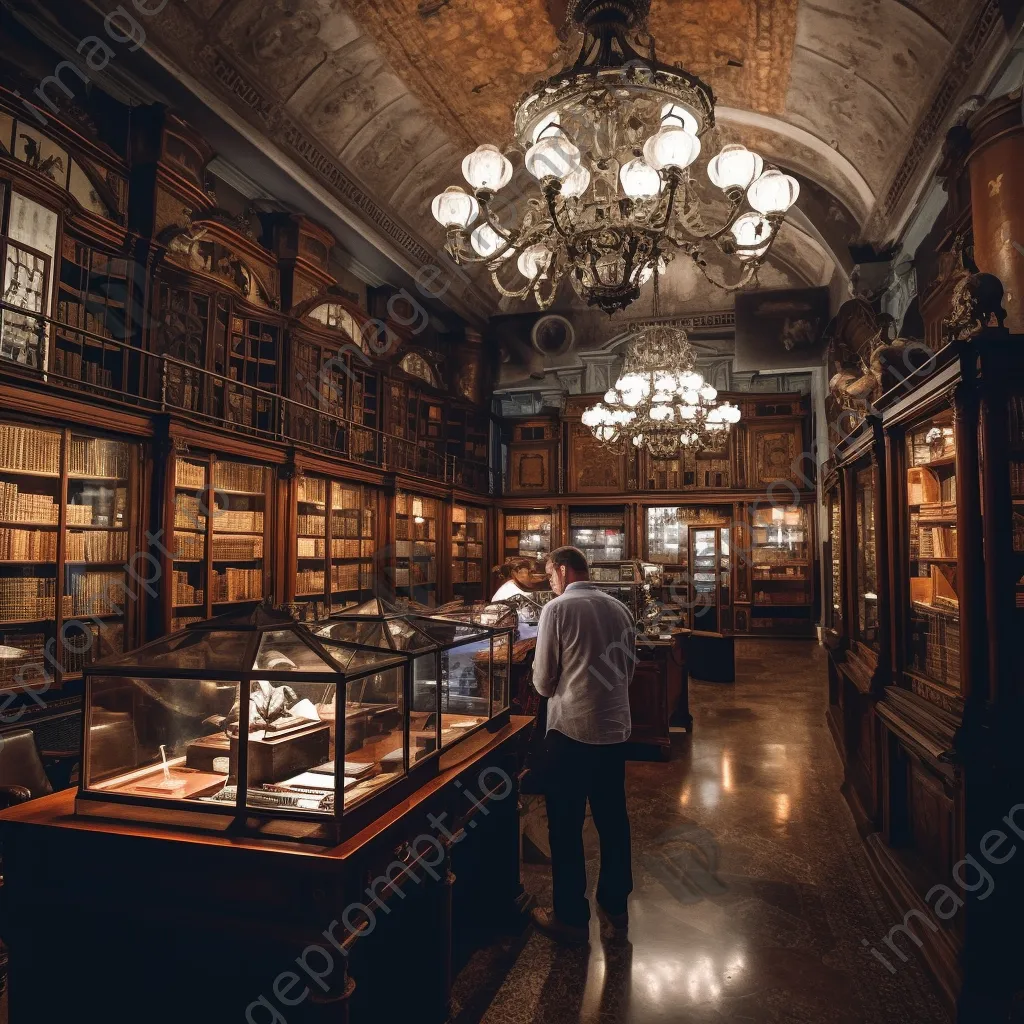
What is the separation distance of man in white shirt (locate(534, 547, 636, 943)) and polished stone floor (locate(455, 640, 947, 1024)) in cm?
14

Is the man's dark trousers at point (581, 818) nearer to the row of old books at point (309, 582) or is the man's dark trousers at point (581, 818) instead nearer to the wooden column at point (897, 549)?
the wooden column at point (897, 549)

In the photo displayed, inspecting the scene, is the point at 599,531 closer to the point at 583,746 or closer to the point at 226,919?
the point at 583,746

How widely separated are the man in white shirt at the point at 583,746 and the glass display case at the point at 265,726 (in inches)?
22.9

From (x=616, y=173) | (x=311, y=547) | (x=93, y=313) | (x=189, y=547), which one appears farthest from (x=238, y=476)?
(x=616, y=173)

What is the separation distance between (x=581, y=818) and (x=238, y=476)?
5.40m

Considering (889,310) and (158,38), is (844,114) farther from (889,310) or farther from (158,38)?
(158,38)

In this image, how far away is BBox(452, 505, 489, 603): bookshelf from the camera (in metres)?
12.7

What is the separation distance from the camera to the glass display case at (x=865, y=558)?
4537 mm

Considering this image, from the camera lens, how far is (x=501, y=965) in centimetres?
272

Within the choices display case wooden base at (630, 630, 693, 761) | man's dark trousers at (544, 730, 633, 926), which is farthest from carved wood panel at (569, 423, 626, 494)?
man's dark trousers at (544, 730, 633, 926)

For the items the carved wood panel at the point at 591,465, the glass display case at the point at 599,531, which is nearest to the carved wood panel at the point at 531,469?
the carved wood panel at the point at 591,465

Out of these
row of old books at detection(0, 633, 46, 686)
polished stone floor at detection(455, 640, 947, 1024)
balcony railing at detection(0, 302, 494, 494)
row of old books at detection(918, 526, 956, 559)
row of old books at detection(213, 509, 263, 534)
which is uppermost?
balcony railing at detection(0, 302, 494, 494)

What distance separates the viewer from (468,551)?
43.3 feet

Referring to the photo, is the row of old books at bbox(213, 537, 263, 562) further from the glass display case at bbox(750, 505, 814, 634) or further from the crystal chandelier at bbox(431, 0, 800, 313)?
the glass display case at bbox(750, 505, 814, 634)
